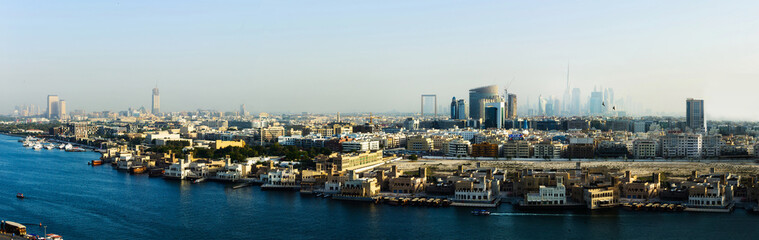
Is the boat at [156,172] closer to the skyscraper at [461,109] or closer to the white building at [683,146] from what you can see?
the white building at [683,146]

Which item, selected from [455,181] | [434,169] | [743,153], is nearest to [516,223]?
[455,181]

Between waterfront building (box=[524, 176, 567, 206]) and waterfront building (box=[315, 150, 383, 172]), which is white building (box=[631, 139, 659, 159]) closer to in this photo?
waterfront building (box=[315, 150, 383, 172])

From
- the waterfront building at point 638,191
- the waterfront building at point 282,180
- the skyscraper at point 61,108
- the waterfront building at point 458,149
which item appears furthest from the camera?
the skyscraper at point 61,108

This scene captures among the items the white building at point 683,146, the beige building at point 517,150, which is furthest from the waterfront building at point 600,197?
the white building at point 683,146

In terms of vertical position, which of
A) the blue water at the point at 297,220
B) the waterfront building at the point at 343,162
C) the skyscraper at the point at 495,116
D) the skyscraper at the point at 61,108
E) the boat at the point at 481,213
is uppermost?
the skyscraper at the point at 61,108

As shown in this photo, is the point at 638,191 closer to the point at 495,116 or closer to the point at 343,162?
the point at 343,162

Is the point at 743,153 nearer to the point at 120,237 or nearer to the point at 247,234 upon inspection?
the point at 247,234

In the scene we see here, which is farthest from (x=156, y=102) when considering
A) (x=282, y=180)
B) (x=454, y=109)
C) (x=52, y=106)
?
(x=282, y=180)
